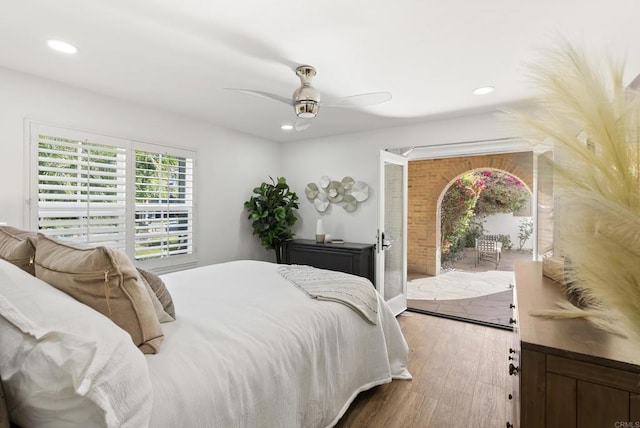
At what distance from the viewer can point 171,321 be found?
1.50 metres

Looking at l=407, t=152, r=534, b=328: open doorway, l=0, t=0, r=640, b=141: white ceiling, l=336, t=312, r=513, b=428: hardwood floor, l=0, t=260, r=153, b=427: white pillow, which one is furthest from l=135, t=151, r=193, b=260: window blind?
l=407, t=152, r=534, b=328: open doorway

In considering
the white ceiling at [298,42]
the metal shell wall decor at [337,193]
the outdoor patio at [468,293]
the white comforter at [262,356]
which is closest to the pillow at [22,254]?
the white comforter at [262,356]

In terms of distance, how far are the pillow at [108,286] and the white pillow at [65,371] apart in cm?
17

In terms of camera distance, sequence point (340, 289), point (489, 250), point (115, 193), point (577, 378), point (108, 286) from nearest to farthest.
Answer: point (577, 378) < point (108, 286) < point (340, 289) < point (115, 193) < point (489, 250)

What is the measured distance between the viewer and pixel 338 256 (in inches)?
153

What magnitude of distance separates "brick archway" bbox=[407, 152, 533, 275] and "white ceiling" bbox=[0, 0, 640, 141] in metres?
3.31

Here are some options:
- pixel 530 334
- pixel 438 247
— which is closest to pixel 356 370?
pixel 530 334

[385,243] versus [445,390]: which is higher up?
[385,243]

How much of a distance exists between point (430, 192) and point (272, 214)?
12.1 feet

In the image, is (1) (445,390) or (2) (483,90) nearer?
(1) (445,390)

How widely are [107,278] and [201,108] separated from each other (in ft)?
8.55

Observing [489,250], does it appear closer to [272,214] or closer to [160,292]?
[272,214]

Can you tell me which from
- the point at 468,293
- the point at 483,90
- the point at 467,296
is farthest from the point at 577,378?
the point at 468,293

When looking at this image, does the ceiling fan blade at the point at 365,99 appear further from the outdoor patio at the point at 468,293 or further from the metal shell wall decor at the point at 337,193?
the outdoor patio at the point at 468,293
